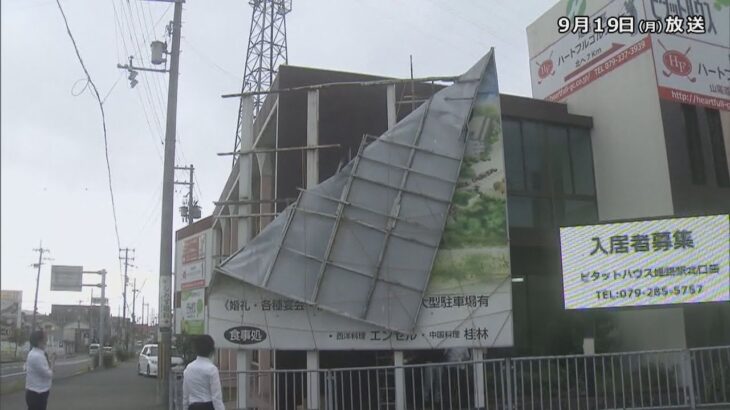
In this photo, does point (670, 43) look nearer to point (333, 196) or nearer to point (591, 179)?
point (591, 179)

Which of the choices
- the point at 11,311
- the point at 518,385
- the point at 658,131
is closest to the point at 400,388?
the point at 518,385

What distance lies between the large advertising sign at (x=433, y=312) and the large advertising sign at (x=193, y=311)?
11314mm

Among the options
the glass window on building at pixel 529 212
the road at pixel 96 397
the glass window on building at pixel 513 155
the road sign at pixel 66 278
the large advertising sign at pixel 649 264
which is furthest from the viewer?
the road sign at pixel 66 278


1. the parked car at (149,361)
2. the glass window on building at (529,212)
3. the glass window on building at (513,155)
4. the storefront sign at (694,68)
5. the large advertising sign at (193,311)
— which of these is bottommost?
the parked car at (149,361)

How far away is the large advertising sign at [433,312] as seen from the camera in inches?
413

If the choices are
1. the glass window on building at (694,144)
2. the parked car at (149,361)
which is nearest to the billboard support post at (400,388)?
the glass window on building at (694,144)

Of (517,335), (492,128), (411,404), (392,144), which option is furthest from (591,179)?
(411,404)

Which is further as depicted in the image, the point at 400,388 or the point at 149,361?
the point at 149,361

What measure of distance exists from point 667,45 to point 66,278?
4287 cm

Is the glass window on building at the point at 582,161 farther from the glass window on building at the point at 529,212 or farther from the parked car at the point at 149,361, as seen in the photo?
the parked car at the point at 149,361

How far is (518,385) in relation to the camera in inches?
398

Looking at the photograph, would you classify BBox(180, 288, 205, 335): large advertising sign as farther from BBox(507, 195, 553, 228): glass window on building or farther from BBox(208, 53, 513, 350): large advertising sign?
BBox(507, 195, 553, 228): glass window on building

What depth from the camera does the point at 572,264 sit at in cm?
1152

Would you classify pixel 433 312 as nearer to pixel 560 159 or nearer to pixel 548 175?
pixel 548 175
